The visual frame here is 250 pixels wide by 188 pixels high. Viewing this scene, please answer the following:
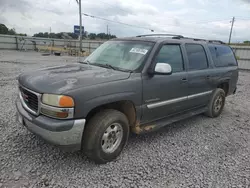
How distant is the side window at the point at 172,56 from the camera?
3.43m

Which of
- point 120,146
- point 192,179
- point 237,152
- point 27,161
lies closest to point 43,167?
point 27,161

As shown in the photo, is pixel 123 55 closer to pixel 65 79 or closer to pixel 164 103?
pixel 164 103

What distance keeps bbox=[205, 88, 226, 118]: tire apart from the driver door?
47.1 inches

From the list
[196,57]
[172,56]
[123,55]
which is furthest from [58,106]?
[196,57]

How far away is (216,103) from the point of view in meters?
5.02

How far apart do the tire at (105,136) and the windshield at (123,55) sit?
2.81 feet

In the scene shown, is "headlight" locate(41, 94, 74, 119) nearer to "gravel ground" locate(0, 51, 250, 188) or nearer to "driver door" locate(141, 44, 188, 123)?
"gravel ground" locate(0, 51, 250, 188)

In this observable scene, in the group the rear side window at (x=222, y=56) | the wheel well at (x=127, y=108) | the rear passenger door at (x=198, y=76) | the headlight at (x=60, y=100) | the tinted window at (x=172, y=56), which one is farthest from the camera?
the rear side window at (x=222, y=56)

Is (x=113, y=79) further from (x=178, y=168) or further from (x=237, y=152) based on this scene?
(x=237, y=152)

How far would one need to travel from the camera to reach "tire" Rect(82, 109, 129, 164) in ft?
8.58

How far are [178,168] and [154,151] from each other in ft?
1.68

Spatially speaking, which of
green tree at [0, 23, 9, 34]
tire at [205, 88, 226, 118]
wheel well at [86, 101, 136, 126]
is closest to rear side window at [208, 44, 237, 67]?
tire at [205, 88, 226, 118]

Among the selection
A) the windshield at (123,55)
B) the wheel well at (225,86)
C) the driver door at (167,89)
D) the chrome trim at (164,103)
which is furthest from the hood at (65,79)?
the wheel well at (225,86)

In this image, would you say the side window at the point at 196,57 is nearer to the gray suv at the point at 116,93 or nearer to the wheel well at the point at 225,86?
the gray suv at the point at 116,93
